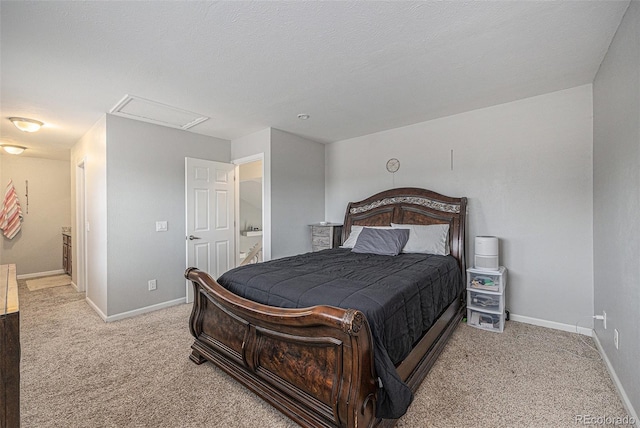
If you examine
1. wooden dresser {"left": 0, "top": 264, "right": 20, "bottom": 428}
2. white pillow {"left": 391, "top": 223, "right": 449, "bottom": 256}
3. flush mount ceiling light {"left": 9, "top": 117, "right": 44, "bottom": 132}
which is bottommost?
wooden dresser {"left": 0, "top": 264, "right": 20, "bottom": 428}

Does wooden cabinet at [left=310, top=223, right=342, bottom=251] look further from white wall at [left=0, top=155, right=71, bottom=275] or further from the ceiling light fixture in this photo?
white wall at [left=0, top=155, right=71, bottom=275]

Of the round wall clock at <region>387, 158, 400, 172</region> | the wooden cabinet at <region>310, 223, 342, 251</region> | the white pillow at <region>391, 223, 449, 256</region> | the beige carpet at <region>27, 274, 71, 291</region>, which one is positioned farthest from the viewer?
the beige carpet at <region>27, 274, 71, 291</region>

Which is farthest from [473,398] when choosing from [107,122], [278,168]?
[107,122]

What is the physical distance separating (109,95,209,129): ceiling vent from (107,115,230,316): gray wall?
17 cm

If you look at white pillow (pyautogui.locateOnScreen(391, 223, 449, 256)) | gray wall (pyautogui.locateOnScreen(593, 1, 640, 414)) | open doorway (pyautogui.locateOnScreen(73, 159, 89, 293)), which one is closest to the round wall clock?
white pillow (pyautogui.locateOnScreen(391, 223, 449, 256))

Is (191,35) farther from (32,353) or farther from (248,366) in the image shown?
(32,353)

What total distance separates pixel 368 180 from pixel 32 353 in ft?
13.5

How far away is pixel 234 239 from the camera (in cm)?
440

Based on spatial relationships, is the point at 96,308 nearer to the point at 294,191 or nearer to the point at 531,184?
the point at 294,191

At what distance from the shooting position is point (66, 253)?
5.50 m

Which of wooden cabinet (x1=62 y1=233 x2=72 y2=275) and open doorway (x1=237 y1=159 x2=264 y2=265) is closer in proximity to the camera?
wooden cabinet (x1=62 y1=233 x2=72 y2=275)

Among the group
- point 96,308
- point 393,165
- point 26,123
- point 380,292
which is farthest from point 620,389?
point 26,123

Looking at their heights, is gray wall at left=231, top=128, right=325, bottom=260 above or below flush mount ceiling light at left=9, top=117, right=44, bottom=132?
below

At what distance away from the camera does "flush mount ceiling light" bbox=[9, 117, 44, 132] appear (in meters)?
3.23
